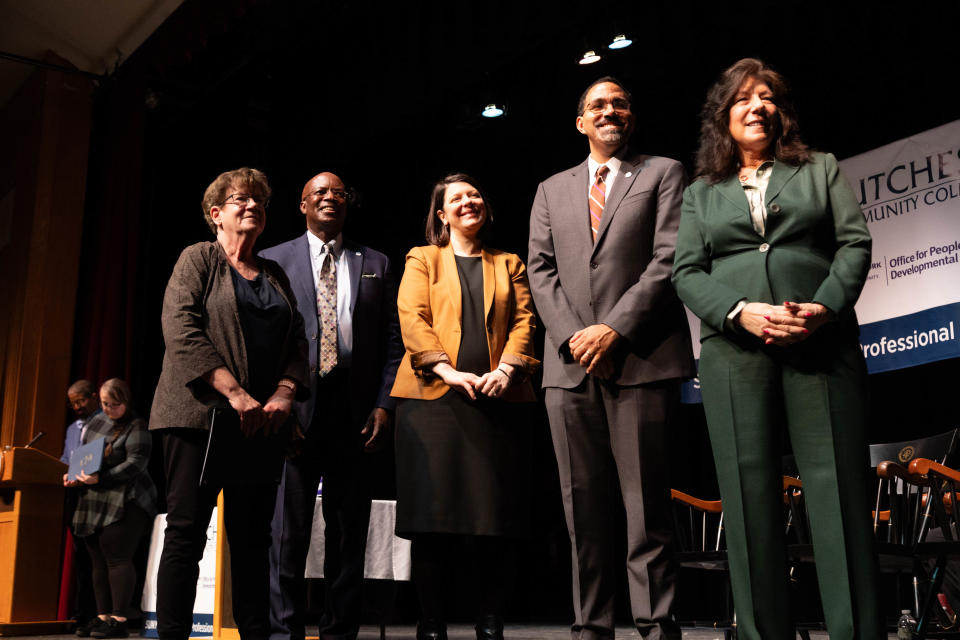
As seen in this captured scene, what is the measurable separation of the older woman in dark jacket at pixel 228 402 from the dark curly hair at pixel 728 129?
1.31m

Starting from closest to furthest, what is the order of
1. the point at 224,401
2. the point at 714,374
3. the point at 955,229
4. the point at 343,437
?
the point at 714,374 → the point at 224,401 → the point at 343,437 → the point at 955,229

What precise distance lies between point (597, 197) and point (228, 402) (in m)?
1.18

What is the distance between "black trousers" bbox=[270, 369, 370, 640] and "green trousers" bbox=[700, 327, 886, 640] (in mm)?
1311

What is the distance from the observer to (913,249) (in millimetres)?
4500

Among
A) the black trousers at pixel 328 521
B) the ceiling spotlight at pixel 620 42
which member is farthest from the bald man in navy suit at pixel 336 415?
the ceiling spotlight at pixel 620 42

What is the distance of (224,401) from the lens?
2582mm

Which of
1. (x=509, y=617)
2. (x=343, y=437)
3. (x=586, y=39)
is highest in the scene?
(x=586, y=39)

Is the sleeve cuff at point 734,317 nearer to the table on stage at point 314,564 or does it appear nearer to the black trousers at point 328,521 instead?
the black trousers at point 328,521

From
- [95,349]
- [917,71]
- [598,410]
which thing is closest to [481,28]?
[917,71]

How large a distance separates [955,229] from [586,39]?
2158 millimetres

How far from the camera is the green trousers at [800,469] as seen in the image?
1864 mm

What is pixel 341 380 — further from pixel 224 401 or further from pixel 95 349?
pixel 95 349

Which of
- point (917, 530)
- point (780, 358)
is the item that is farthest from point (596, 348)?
point (917, 530)

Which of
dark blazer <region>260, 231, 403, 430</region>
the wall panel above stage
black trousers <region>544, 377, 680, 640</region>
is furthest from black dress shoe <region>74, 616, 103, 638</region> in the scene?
black trousers <region>544, 377, 680, 640</region>
